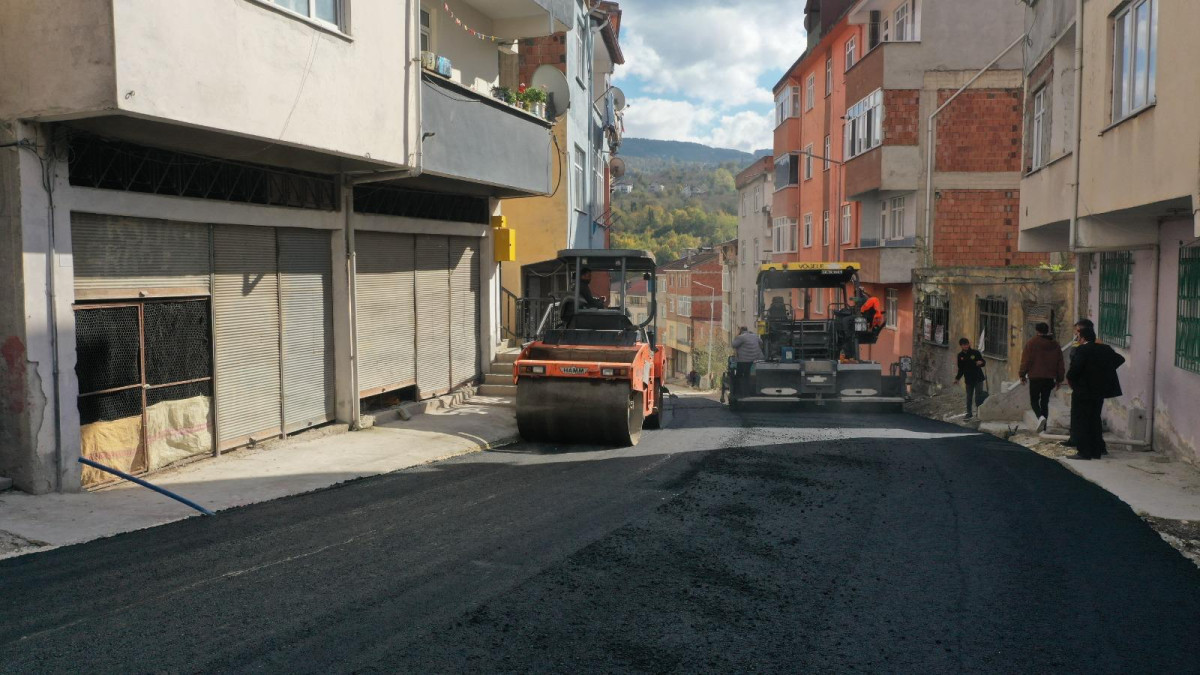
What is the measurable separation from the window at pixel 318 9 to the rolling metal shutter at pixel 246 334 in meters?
2.69

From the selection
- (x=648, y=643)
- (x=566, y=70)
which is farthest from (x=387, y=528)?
(x=566, y=70)

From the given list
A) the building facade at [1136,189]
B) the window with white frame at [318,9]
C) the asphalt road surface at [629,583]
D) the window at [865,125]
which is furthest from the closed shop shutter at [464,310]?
the window at [865,125]

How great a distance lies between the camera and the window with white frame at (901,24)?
2902 centimetres

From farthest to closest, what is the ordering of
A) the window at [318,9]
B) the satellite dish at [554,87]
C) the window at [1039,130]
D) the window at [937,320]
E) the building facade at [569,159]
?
1. the window at [937,320]
2. the building facade at [569,159]
3. the satellite dish at [554,87]
4. the window at [1039,130]
5. the window at [318,9]

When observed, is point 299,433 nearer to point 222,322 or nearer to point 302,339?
point 302,339

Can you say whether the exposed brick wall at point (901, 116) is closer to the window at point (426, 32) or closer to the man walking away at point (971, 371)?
the man walking away at point (971, 371)

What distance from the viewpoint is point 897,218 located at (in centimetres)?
2948

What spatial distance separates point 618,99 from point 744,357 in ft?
58.0

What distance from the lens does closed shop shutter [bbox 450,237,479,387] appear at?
17344 millimetres

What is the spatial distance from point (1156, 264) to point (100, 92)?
12.2 m

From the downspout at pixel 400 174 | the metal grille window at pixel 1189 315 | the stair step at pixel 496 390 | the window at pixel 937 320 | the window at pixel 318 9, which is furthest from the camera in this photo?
the window at pixel 937 320

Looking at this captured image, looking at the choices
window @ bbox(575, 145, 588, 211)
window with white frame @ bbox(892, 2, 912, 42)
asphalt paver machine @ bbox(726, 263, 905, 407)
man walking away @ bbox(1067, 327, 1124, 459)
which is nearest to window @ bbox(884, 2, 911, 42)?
window with white frame @ bbox(892, 2, 912, 42)

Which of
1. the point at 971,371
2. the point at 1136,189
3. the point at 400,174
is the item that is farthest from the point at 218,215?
the point at 971,371

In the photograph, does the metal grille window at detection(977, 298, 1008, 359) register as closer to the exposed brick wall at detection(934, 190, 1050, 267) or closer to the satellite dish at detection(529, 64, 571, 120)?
the exposed brick wall at detection(934, 190, 1050, 267)
